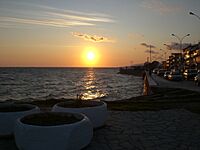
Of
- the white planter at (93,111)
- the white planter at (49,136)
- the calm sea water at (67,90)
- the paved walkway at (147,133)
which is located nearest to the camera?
the white planter at (49,136)

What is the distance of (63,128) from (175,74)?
45024 millimetres

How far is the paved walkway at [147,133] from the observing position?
295 inches

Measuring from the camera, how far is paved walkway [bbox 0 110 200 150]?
7.49 meters

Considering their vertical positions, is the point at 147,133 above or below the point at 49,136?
below

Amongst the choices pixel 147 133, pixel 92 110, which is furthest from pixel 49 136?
pixel 147 133

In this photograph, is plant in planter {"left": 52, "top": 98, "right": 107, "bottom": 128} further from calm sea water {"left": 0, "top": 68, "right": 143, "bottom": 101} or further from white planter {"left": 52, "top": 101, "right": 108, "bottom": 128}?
calm sea water {"left": 0, "top": 68, "right": 143, "bottom": 101}

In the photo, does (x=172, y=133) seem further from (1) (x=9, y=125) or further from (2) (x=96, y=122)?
(1) (x=9, y=125)

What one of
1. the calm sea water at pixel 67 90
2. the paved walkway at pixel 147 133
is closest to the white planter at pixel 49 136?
the paved walkway at pixel 147 133

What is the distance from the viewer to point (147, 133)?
870cm

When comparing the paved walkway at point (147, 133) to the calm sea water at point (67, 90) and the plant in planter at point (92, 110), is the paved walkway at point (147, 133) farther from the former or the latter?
the calm sea water at point (67, 90)

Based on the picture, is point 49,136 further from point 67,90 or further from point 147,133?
point 67,90

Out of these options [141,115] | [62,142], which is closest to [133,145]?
[62,142]

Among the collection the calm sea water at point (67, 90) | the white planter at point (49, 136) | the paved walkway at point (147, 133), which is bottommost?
the calm sea water at point (67, 90)

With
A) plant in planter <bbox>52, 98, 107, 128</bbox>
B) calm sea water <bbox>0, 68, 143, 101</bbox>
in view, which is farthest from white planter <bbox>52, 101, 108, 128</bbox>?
calm sea water <bbox>0, 68, 143, 101</bbox>
